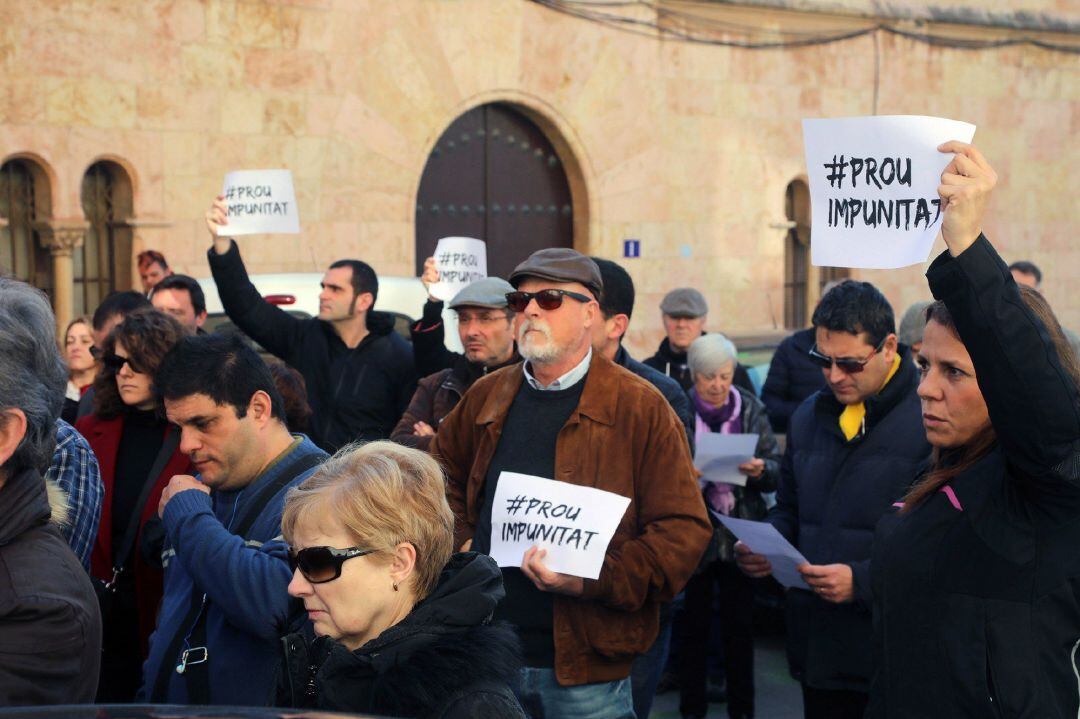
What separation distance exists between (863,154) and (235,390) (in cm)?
178

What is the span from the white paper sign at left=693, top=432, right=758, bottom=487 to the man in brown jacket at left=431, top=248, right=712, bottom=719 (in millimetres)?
2069

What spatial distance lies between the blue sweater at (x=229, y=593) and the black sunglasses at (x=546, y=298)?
3.44 ft

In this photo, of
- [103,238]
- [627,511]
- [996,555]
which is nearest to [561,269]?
Result: [627,511]

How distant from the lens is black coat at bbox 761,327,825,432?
8375mm

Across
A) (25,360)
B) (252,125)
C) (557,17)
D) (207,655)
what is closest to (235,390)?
(207,655)

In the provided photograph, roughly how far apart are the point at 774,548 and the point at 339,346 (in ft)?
11.0

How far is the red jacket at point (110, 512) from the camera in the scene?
14.8ft

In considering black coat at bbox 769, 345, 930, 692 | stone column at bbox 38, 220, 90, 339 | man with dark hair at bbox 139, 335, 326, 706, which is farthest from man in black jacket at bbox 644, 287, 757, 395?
stone column at bbox 38, 220, 90, 339

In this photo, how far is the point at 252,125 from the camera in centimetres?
1272

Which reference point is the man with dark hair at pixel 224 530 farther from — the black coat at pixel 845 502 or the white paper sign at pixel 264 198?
the white paper sign at pixel 264 198

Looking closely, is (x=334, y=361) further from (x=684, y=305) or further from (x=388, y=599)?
(x=388, y=599)

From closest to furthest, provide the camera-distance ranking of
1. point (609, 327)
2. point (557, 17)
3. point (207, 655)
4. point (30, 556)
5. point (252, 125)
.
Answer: point (30, 556), point (207, 655), point (609, 327), point (252, 125), point (557, 17)

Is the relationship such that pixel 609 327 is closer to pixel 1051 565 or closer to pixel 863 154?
pixel 863 154

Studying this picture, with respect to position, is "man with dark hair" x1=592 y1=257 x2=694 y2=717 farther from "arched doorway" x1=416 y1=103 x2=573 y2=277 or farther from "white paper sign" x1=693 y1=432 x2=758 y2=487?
"arched doorway" x1=416 y1=103 x2=573 y2=277
